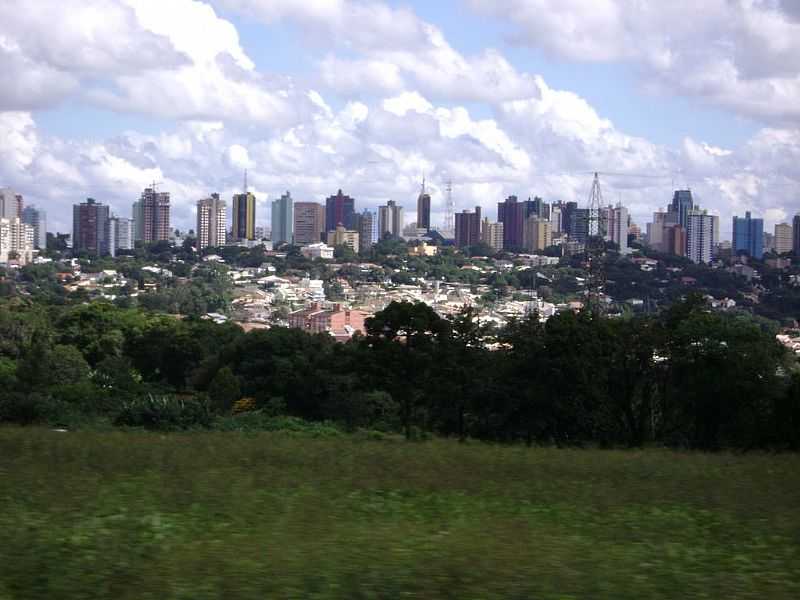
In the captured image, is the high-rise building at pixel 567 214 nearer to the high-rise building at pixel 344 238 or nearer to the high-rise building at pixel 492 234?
the high-rise building at pixel 492 234

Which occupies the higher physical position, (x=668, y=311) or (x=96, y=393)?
(x=668, y=311)

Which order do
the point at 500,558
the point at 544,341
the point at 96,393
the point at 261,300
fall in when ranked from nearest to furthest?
the point at 500,558
the point at 544,341
the point at 96,393
the point at 261,300

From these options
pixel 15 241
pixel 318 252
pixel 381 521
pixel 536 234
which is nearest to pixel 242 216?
pixel 318 252

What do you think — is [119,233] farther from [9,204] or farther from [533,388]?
[533,388]

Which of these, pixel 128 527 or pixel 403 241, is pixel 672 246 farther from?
pixel 128 527

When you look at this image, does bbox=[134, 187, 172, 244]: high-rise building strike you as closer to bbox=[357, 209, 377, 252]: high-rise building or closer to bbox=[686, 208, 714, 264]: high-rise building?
bbox=[357, 209, 377, 252]: high-rise building

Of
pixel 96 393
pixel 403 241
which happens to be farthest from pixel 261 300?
pixel 96 393

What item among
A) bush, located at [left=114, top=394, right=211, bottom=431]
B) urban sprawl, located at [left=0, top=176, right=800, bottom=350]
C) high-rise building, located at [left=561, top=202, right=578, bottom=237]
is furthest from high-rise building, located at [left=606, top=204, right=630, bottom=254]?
bush, located at [left=114, top=394, right=211, bottom=431]
